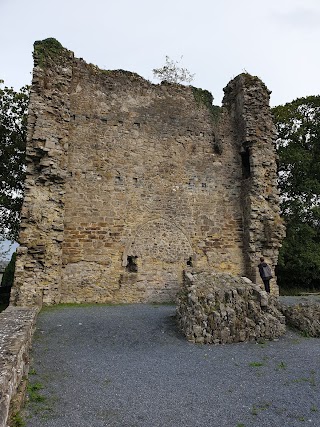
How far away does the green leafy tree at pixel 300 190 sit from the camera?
59.9ft

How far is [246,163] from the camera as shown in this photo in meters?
13.0

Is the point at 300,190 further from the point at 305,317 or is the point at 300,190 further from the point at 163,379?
the point at 163,379

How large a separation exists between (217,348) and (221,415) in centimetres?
253

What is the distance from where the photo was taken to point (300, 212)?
19.0 metres

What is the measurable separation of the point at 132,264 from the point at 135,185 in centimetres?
275

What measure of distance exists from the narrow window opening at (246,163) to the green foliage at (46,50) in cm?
767

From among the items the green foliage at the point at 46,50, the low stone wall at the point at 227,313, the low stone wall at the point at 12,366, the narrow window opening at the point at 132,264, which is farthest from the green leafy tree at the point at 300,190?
the low stone wall at the point at 12,366

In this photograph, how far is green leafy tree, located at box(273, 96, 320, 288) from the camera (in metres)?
18.3

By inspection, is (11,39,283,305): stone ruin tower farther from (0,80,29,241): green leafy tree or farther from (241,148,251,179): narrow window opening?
(0,80,29,241): green leafy tree

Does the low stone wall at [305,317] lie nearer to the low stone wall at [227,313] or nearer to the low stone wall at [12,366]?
the low stone wall at [227,313]

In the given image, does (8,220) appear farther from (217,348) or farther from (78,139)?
(217,348)

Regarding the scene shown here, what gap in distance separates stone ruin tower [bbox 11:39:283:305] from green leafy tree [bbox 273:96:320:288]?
23.5 ft

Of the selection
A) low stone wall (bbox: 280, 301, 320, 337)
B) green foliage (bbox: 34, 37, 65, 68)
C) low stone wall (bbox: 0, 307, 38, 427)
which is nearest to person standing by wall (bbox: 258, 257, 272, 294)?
low stone wall (bbox: 280, 301, 320, 337)

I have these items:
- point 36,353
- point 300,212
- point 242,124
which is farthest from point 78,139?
point 300,212
